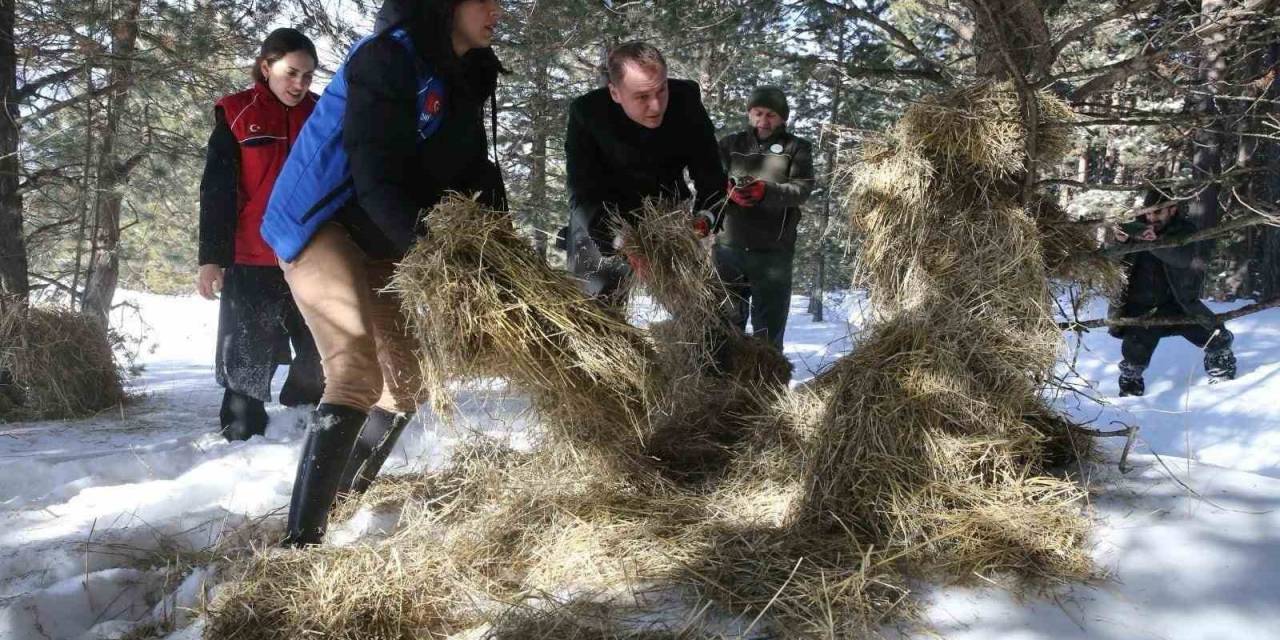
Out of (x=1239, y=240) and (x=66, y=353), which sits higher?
(x=1239, y=240)

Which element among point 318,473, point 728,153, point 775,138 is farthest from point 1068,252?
point 318,473

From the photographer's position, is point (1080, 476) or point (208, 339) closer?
point (1080, 476)

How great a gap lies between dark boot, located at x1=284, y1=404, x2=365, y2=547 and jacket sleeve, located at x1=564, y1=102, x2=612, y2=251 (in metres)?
1.33

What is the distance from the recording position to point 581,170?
11.5 ft

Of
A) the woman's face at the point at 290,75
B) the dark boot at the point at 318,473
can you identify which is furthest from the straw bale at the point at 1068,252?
the woman's face at the point at 290,75

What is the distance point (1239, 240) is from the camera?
1506cm

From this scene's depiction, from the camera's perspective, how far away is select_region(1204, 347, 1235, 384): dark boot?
6293mm

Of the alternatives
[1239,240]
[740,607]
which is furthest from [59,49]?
[1239,240]

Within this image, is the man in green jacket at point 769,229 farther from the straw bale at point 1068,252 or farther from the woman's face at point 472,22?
the woman's face at point 472,22

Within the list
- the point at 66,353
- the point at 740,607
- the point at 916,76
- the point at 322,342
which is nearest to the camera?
the point at 740,607

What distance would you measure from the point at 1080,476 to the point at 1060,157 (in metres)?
1.24

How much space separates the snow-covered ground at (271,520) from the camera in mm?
1980

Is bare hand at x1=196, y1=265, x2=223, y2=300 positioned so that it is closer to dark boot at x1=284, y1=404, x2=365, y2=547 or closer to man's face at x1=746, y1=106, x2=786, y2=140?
dark boot at x1=284, y1=404, x2=365, y2=547

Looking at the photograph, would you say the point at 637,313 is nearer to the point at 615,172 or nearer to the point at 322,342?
the point at 615,172
